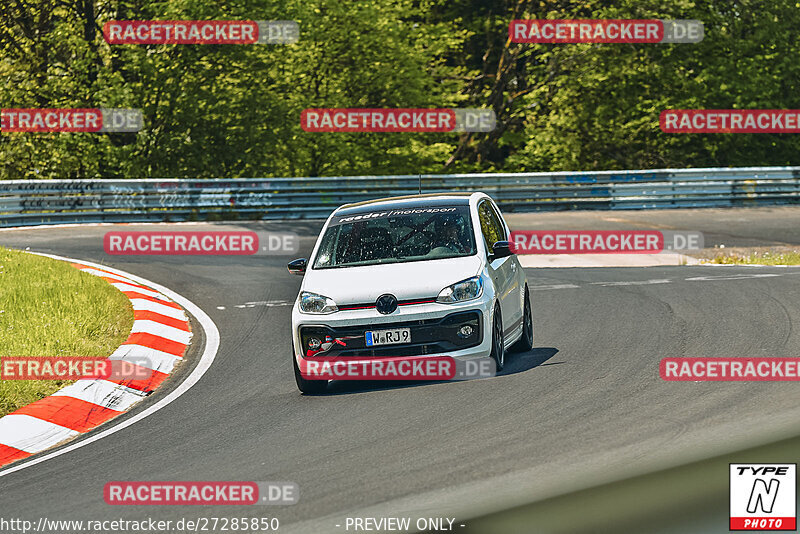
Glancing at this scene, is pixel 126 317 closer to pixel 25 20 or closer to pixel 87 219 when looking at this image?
pixel 87 219

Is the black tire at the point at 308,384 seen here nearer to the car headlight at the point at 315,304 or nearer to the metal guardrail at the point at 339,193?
the car headlight at the point at 315,304

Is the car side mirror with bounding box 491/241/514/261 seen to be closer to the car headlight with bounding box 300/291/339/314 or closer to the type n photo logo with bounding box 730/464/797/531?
the car headlight with bounding box 300/291/339/314

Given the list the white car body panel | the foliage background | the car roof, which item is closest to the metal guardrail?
the foliage background

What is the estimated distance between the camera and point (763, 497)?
5785 mm

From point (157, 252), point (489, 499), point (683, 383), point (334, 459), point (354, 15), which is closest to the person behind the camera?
point (489, 499)

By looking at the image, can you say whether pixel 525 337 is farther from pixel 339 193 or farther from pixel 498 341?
pixel 339 193

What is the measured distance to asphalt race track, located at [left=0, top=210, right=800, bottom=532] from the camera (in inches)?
264

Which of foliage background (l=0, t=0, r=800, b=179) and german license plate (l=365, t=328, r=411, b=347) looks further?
foliage background (l=0, t=0, r=800, b=179)

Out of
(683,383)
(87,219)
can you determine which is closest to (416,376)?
(683,383)

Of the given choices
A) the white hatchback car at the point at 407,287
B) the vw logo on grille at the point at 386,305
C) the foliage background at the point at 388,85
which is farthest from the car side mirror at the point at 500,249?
the foliage background at the point at 388,85

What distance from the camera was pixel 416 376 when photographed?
990cm

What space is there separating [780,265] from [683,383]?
1075cm

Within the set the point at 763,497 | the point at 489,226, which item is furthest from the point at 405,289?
the point at 763,497

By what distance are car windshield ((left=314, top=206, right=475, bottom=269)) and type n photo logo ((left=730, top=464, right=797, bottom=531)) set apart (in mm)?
4553
